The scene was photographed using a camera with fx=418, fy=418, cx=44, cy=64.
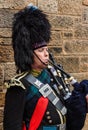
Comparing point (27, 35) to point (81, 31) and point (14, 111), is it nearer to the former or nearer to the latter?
point (14, 111)

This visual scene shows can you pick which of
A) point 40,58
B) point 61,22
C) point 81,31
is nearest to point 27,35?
point 40,58

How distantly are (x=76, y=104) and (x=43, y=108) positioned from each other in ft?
0.76

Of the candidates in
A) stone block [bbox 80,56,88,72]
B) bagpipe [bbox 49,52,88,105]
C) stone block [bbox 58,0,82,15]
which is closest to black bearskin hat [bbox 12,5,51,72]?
bagpipe [bbox 49,52,88,105]

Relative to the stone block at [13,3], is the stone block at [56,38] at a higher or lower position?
lower

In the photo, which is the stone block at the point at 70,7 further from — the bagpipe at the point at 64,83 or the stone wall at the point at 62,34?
the bagpipe at the point at 64,83

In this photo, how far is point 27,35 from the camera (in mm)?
2990

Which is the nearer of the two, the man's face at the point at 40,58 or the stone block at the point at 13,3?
the man's face at the point at 40,58

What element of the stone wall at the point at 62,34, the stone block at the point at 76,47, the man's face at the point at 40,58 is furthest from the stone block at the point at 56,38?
the man's face at the point at 40,58

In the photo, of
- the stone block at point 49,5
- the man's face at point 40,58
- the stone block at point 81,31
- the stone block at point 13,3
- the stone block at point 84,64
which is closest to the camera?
the man's face at point 40,58

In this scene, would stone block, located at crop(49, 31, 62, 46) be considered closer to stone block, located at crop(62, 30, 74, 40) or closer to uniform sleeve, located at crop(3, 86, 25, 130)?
stone block, located at crop(62, 30, 74, 40)

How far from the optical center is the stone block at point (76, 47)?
4.77 meters

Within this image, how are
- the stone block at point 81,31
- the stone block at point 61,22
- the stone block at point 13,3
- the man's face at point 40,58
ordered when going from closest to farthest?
the man's face at point 40,58 < the stone block at point 13,3 < the stone block at point 61,22 < the stone block at point 81,31

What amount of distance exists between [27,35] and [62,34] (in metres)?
1.73

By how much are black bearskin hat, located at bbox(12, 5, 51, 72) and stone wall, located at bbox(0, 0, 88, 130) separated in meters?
1.04
